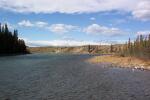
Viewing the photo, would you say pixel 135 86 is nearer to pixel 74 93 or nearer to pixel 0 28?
pixel 74 93

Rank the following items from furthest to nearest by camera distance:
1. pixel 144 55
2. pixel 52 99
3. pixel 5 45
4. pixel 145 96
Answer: pixel 5 45
pixel 144 55
pixel 145 96
pixel 52 99

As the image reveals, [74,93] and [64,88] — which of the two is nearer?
[74,93]

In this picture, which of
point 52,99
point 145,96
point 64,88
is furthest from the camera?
point 64,88

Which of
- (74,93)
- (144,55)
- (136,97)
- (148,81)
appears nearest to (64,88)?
(74,93)

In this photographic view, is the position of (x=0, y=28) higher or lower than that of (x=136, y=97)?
higher

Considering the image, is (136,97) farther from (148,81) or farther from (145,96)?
(148,81)

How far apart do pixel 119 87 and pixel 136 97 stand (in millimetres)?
7316

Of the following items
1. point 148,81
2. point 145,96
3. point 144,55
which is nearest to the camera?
point 145,96

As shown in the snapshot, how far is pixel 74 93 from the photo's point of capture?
115 ft

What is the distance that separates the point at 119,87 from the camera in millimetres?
40188

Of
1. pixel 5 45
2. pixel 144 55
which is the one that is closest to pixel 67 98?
pixel 144 55

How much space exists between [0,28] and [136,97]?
174 metres

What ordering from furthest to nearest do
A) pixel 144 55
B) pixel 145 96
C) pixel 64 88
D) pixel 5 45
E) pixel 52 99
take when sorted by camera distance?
pixel 5 45, pixel 144 55, pixel 64 88, pixel 145 96, pixel 52 99

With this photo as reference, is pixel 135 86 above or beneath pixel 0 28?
beneath
